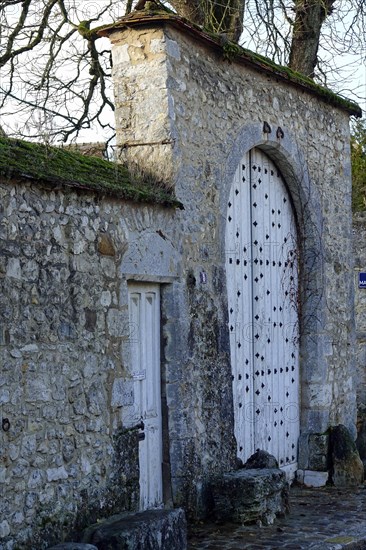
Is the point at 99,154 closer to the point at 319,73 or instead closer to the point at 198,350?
the point at 198,350

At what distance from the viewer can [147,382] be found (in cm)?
742

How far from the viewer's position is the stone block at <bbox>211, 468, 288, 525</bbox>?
7629mm

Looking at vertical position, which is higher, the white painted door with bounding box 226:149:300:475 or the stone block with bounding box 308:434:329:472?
the white painted door with bounding box 226:149:300:475

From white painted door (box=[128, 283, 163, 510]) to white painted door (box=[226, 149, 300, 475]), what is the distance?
53.4 inches

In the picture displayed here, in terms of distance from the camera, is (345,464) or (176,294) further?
(345,464)

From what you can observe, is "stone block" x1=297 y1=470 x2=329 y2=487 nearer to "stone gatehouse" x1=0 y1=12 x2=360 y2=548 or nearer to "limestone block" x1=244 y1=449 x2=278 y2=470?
"stone gatehouse" x1=0 y1=12 x2=360 y2=548

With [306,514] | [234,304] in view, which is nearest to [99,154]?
[234,304]

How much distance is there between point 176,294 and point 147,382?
2.44 ft

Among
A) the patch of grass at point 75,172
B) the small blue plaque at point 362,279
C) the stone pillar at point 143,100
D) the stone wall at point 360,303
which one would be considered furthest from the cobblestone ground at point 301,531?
the small blue plaque at point 362,279

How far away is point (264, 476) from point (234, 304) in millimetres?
1779

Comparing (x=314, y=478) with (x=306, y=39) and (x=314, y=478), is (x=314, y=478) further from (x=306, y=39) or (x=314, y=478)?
(x=306, y=39)

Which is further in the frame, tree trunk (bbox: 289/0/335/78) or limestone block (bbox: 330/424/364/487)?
tree trunk (bbox: 289/0/335/78)

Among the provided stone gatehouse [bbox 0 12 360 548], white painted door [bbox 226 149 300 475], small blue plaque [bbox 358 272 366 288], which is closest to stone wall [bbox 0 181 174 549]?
stone gatehouse [bbox 0 12 360 548]

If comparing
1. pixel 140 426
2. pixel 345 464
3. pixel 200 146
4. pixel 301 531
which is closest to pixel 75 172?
pixel 200 146
